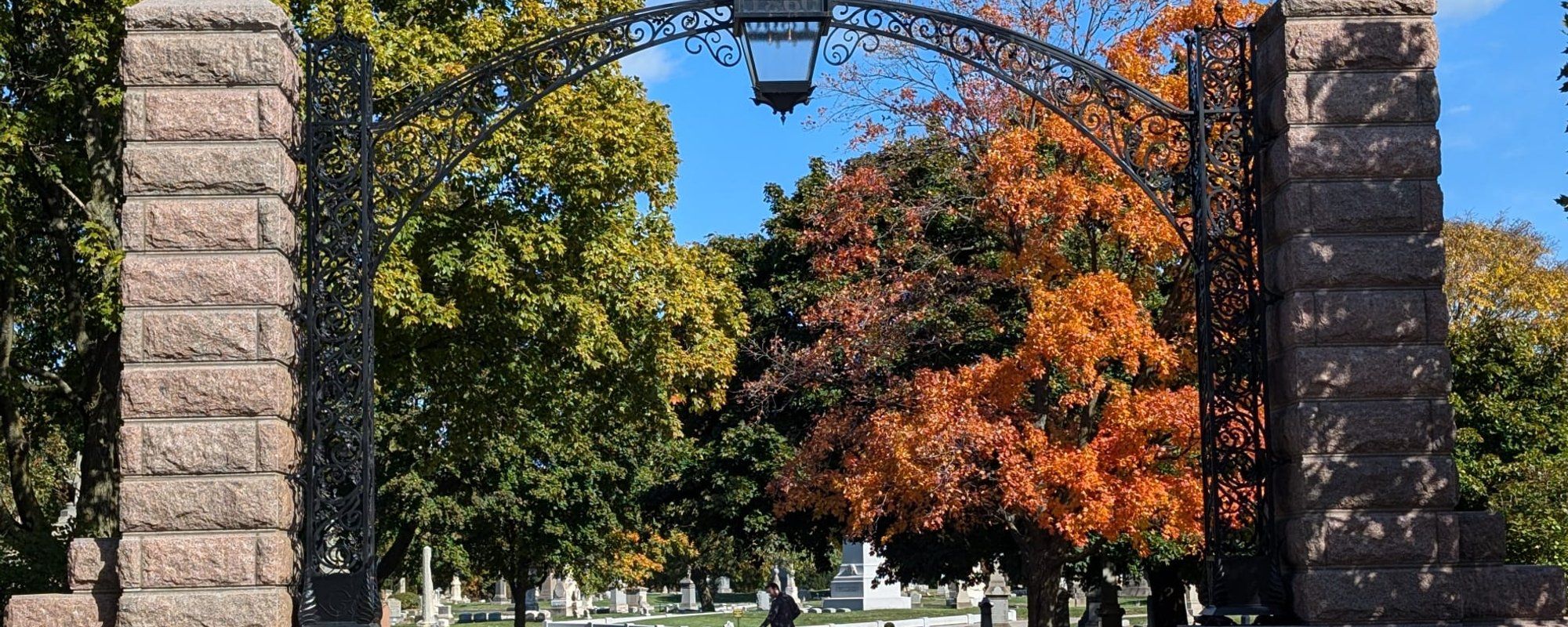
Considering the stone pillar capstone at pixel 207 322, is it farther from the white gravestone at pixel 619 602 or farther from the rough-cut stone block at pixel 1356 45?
the white gravestone at pixel 619 602

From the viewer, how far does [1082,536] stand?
18266mm

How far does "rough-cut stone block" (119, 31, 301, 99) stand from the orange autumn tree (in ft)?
32.1

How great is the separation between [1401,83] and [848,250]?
10.9 metres

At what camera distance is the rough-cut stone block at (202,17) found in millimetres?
9617

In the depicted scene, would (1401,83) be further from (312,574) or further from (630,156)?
(630,156)

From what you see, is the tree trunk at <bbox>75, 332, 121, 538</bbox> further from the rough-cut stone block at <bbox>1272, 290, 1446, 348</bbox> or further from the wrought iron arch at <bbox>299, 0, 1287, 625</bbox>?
the rough-cut stone block at <bbox>1272, 290, 1446, 348</bbox>

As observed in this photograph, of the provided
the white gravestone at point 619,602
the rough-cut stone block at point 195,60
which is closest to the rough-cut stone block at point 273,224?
the rough-cut stone block at point 195,60

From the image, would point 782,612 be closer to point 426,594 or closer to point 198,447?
point 198,447

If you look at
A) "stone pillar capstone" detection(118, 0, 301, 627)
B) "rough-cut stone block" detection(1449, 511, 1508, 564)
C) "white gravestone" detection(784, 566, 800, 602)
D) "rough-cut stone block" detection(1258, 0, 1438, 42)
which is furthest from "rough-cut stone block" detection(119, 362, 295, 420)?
"white gravestone" detection(784, 566, 800, 602)

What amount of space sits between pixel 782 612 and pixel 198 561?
1524 centimetres

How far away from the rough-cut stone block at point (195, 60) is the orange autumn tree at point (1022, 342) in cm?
979

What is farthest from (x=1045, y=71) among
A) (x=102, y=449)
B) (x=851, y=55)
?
(x=102, y=449)

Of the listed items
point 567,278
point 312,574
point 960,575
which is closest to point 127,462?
point 312,574

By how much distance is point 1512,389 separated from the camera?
29.0 metres
